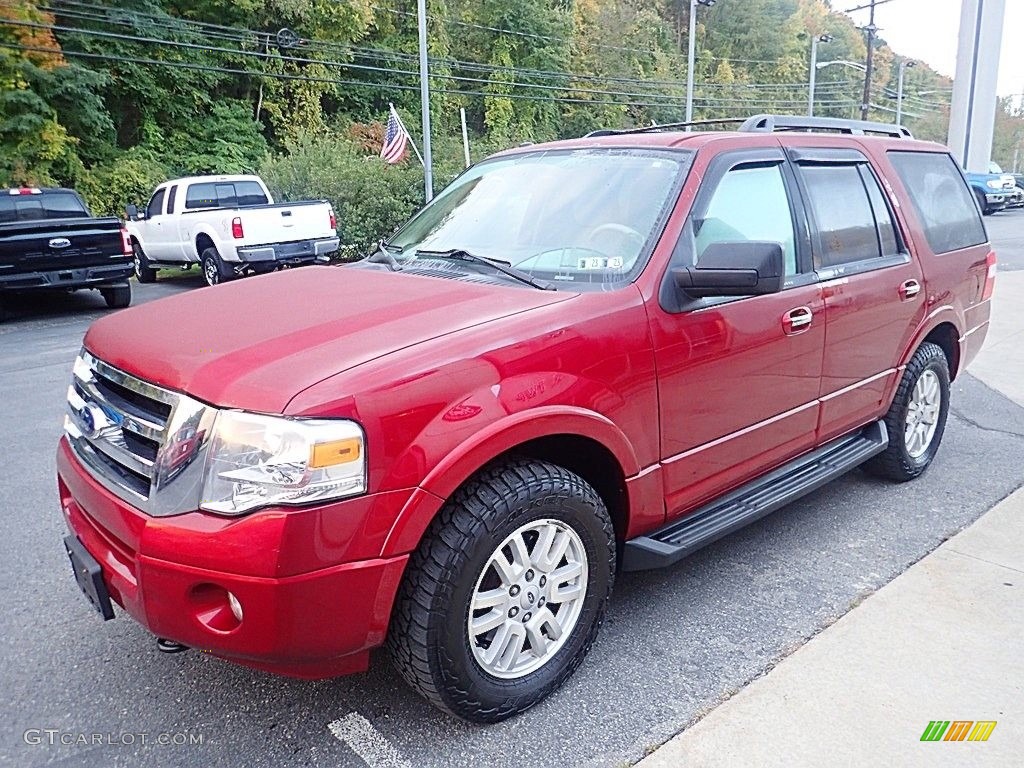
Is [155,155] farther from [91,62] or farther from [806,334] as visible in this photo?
[806,334]

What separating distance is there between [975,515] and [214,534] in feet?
12.3

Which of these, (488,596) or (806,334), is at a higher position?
(806,334)

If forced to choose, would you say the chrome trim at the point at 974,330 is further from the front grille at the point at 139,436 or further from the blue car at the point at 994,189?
the blue car at the point at 994,189

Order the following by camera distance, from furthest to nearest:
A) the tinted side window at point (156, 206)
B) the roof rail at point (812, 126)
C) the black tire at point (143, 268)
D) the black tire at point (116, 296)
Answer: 1. the black tire at point (143, 268)
2. the tinted side window at point (156, 206)
3. the black tire at point (116, 296)
4. the roof rail at point (812, 126)

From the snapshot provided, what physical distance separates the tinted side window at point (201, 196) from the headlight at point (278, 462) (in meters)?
14.0

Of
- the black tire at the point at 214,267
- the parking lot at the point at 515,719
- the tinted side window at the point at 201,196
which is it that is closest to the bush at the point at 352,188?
the tinted side window at the point at 201,196

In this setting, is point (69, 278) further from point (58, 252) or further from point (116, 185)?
point (116, 185)

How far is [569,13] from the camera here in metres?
49.6

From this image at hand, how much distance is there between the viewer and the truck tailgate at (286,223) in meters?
12.7

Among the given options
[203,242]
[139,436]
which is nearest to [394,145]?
[203,242]

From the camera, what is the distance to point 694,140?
11.0ft

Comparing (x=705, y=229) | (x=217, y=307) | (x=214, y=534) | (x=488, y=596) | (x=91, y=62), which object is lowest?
(x=488, y=596)

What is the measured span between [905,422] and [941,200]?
1324mm

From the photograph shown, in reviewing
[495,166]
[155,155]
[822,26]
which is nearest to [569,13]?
[155,155]
